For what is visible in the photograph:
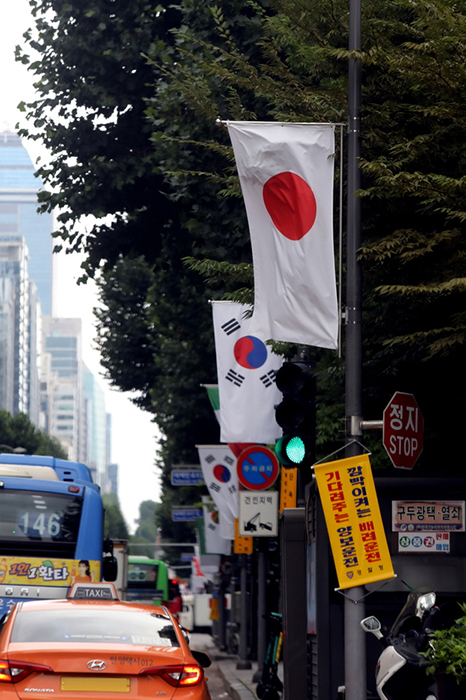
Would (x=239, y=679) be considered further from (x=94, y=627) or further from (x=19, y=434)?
(x=19, y=434)

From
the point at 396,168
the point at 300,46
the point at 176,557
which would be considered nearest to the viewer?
the point at 396,168

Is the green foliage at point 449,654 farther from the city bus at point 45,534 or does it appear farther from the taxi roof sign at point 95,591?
the city bus at point 45,534

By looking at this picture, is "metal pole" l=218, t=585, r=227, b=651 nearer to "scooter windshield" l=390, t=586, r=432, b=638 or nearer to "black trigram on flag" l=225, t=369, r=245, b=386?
Answer: "black trigram on flag" l=225, t=369, r=245, b=386

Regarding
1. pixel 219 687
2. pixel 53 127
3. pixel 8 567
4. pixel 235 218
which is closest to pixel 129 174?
pixel 53 127

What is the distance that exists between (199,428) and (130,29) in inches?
681

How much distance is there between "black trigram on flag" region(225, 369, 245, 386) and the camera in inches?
596

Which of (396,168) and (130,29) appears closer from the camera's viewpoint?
(396,168)

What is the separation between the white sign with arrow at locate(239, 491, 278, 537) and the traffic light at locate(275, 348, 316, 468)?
563cm

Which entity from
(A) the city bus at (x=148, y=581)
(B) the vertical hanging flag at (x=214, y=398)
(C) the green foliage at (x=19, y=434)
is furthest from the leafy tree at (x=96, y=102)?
(C) the green foliage at (x=19, y=434)

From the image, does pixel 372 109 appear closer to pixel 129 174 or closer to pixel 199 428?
pixel 129 174

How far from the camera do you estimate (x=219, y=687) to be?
19375mm

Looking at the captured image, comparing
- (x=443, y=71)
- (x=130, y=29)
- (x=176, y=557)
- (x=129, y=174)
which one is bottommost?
(x=176, y=557)

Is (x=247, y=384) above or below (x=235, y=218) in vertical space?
below

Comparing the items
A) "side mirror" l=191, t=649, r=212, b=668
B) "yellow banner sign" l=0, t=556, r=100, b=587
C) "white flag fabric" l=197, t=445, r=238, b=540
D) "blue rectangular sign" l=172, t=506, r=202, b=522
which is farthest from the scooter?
"blue rectangular sign" l=172, t=506, r=202, b=522
